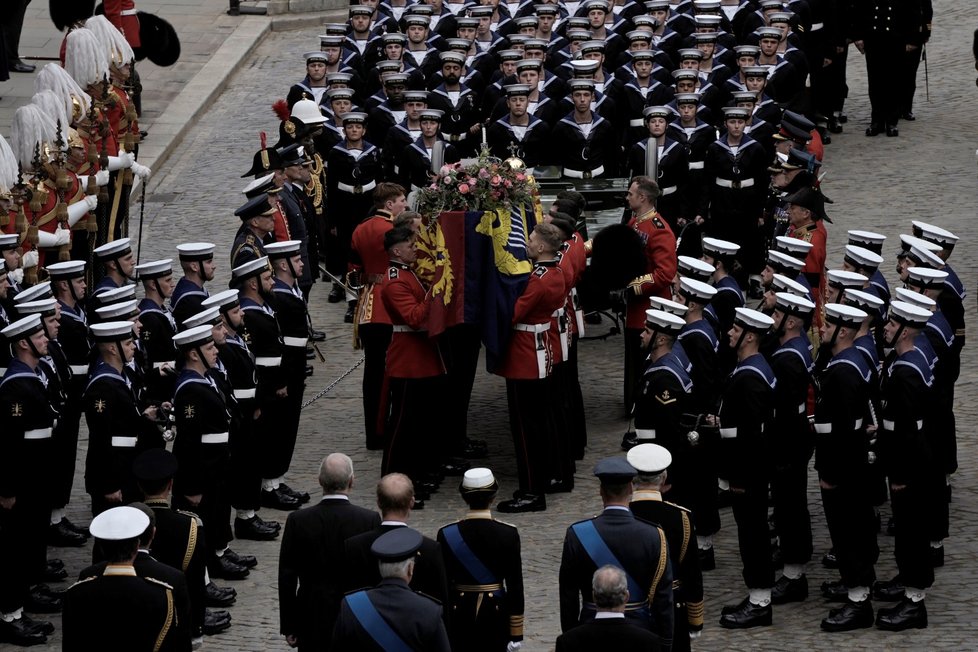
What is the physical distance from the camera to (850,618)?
11.1 metres

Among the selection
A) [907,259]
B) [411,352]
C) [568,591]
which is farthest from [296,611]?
[907,259]

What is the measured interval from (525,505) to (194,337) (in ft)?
9.32

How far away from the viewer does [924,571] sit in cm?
1107

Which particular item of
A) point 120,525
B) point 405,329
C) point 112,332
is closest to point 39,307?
point 112,332

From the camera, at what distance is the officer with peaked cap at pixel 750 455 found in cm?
1123

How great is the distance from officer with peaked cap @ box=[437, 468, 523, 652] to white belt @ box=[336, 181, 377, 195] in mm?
7882

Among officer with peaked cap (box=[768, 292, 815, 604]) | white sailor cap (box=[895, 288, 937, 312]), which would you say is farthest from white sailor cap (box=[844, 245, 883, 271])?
officer with peaked cap (box=[768, 292, 815, 604])

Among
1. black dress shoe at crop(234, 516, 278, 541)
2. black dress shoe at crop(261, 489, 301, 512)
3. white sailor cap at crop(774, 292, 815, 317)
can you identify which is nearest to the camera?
white sailor cap at crop(774, 292, 815, 317)

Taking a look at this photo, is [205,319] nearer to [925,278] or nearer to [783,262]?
[783,262]

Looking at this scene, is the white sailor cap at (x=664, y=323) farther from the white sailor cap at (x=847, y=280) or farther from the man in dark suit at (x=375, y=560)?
the man in dark suit at (x=375, y=560)

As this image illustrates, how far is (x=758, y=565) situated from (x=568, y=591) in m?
2.41

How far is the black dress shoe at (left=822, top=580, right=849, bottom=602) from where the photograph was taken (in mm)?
11508

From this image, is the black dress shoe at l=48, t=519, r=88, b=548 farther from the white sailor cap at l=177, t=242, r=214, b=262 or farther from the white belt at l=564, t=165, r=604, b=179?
the white belt at l=564, t=165, r=604, b=179

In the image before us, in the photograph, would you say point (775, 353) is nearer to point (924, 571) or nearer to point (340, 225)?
point (924, 571)
